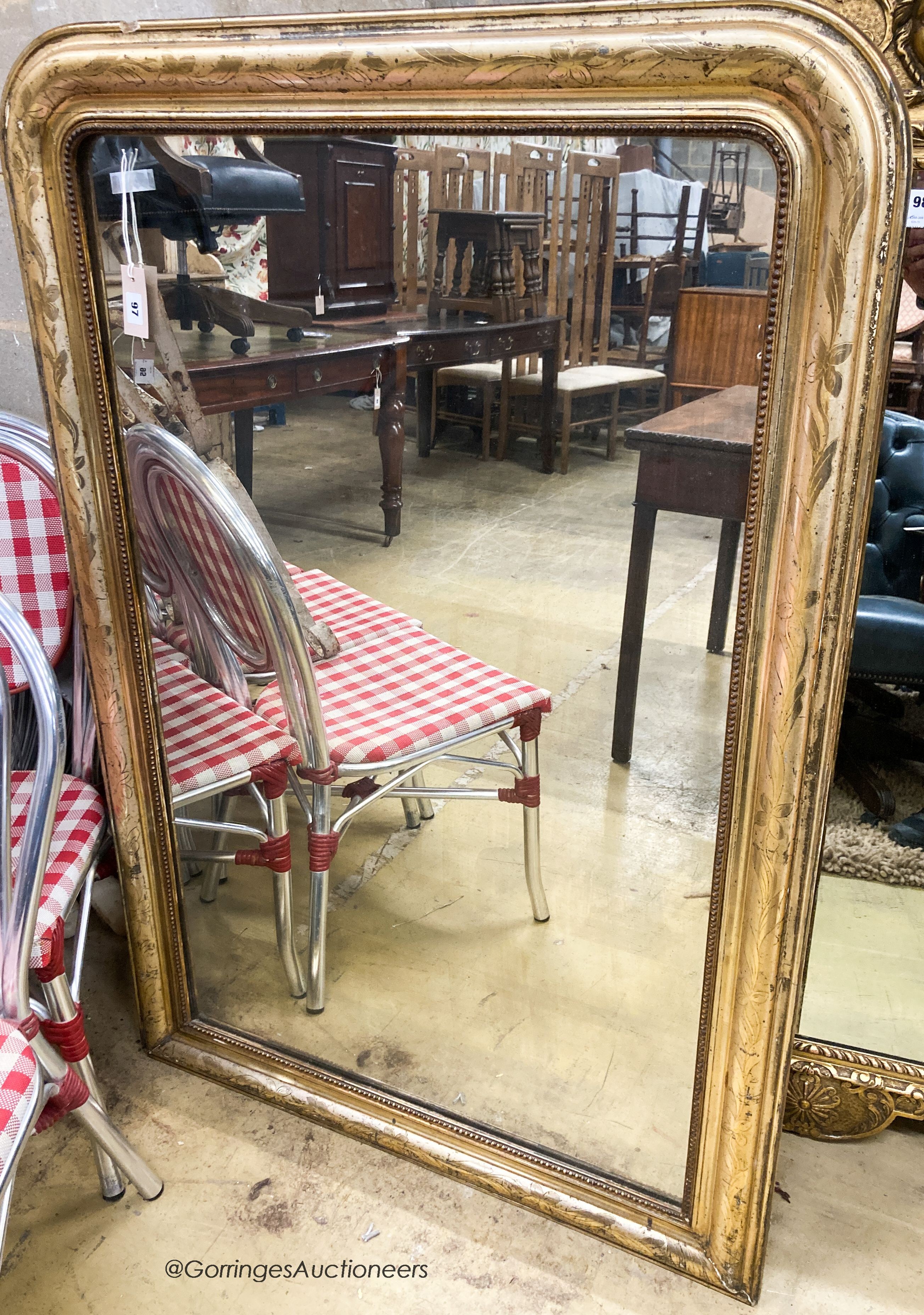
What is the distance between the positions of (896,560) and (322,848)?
827 millimetres

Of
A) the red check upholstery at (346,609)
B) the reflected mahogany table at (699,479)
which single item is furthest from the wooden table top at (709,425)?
the red check upholstery at (346,609)

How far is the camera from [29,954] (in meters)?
1.11

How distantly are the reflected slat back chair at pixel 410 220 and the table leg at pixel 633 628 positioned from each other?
349mm

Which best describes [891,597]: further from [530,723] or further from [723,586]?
[530,723]

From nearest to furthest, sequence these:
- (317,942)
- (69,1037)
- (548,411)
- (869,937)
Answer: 1. (548,411)
2. (69,1037)
3. (869,937)
4. (317,942)

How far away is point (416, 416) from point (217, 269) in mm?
292

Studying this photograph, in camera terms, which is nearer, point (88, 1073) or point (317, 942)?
point (88, 1073)

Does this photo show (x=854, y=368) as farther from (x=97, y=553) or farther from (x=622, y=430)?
(x=97, y=553)

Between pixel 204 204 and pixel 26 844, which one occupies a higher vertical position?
pixel 204 204

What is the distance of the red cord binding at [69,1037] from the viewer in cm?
126

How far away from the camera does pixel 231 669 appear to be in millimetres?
1443

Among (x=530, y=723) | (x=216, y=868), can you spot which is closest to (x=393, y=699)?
(x=530, y=723)

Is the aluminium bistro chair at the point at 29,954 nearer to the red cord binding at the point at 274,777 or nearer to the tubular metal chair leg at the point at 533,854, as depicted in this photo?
the red cord binding at the point at 274,777

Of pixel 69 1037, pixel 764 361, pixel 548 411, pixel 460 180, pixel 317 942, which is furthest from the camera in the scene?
pixel 317 942
